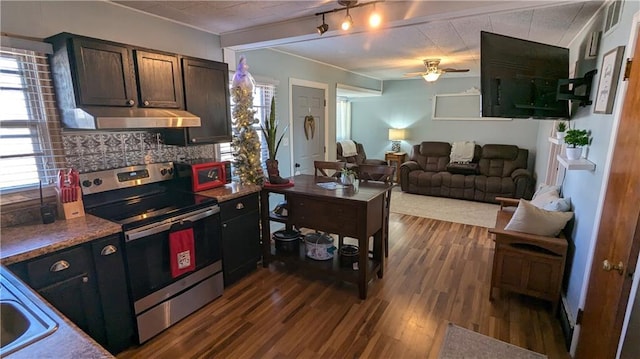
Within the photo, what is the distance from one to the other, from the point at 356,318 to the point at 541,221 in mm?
1646

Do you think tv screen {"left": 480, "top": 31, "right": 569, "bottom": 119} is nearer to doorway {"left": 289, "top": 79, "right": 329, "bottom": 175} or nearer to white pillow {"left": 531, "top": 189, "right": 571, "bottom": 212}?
white pillow {"left": 531, "top": 189, "right": 571, "bottom": 212}

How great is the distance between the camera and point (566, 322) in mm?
2242

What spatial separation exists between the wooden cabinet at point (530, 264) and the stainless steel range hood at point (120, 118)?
2692 mm

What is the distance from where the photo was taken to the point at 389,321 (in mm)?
2410

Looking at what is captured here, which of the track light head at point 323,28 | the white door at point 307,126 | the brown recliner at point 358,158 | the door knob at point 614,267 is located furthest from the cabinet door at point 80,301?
the brown recliner at point 358,158

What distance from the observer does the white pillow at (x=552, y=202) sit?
2.61 metres

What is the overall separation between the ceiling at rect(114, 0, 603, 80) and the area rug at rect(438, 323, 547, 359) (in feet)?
7.43

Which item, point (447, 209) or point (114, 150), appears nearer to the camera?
point (114, 150)

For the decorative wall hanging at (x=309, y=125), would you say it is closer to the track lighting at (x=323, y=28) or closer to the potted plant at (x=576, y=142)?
the track lighting at (x=323, y=28)

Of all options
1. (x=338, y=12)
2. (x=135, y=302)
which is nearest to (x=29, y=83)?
(x=135, y=302)

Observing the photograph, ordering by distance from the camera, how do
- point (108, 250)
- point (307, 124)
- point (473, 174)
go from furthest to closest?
point (473, 174) → point (307, 124) → point (108, 250)

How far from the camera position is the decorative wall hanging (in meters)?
4.76

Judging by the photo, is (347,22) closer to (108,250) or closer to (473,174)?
(108,250)

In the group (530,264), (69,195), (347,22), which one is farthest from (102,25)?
(530,264)
